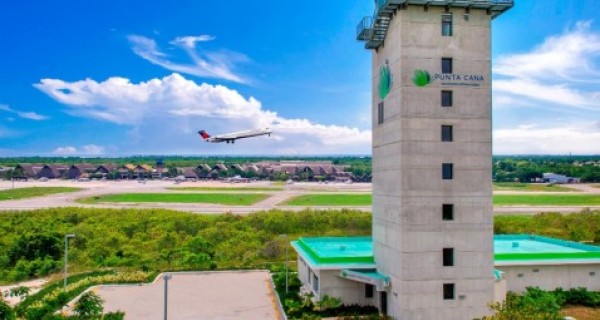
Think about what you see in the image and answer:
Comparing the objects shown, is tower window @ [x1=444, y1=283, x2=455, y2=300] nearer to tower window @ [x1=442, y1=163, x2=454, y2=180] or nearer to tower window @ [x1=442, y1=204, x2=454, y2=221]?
tower window @ [x1=442, y1=204, x2=454, y2=221]

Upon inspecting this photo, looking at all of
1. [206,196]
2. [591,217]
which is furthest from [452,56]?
[206,196]

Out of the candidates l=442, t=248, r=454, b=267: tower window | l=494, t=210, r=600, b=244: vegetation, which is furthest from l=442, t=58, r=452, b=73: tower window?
l=494, t=210, r=600, b=244: vegetation

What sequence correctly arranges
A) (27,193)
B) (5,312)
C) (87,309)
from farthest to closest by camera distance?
(27,193) → (87,309) → (5,312)

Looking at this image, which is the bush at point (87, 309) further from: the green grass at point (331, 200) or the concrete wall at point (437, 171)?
the green grass at point (331, 200)

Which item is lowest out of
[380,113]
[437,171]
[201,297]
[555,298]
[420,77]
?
[201,297]

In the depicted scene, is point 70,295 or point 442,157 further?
point 70,295

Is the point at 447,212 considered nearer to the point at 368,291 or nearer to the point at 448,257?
the point at 448,257

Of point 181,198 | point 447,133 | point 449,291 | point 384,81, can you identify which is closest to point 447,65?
point 447,133
